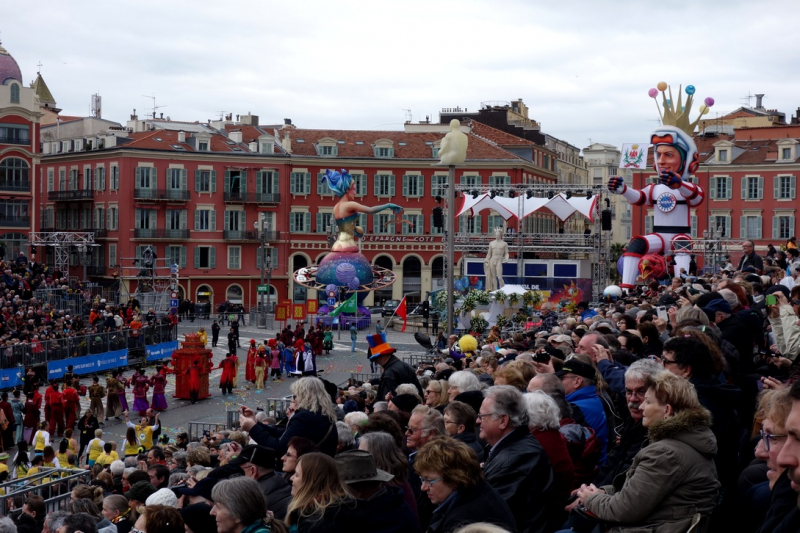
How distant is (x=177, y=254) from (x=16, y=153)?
10.6 meters

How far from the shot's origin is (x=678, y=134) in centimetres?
2831

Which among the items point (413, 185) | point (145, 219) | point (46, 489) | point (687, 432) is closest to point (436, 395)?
point (687, 432)

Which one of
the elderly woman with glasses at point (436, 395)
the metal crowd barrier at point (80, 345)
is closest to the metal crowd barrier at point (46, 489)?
the elderly woman with glasses at point (436, 395)

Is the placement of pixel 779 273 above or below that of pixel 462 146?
below

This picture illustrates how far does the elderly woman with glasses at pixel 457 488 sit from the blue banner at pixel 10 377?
24.4m

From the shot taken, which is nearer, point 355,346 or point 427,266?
point 355,346

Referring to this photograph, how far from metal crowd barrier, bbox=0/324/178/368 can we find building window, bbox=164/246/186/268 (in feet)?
72.8

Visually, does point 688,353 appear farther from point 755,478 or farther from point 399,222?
point 399,222

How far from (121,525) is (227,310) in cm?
4845

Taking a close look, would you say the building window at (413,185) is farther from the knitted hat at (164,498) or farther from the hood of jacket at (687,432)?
the hood of jacket at (687,432)

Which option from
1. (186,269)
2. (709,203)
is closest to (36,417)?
(186,269)

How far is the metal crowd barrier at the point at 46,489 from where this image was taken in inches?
387

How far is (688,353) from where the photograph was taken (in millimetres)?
6875

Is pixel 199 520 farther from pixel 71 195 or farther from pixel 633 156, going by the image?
pixel 71 195
